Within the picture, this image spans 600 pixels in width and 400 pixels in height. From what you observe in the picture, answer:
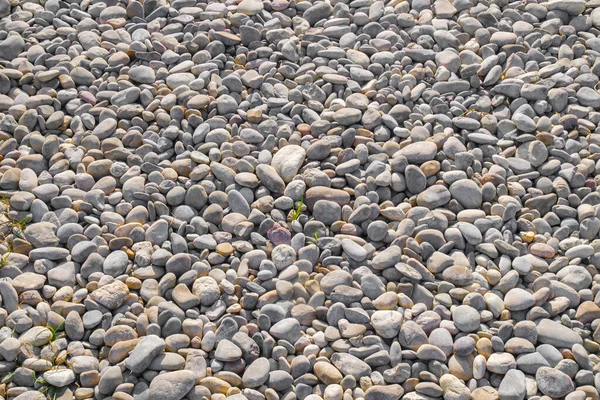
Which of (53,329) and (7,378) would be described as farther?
(53,329)

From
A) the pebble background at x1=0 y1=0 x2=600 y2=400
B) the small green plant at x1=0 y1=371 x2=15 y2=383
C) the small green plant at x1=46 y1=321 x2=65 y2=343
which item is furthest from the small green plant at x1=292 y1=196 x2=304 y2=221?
the small green plant at x1=0 y1=371 x2=15 y2=383

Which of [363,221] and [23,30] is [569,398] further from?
[23,30]

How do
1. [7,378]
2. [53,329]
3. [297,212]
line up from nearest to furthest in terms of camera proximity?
1. [7,378]
2. [53,329]
3. [297,212]

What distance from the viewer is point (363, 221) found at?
232 cm

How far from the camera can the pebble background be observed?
1962 mm

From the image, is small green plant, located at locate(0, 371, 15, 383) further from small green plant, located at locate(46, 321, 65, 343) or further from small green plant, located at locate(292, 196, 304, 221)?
small green plant, located at locate(292, 196, 304, 221)

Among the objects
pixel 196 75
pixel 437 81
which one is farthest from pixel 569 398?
pixel 196 75

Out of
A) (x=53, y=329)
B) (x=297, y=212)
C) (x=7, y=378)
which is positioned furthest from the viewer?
(x=297, y=212)

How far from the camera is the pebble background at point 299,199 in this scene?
6.44 feet

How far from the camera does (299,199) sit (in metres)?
2.38

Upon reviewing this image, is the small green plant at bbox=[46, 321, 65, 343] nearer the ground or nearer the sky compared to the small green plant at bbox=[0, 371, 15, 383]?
nearer the sky

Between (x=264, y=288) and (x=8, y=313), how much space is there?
82cm

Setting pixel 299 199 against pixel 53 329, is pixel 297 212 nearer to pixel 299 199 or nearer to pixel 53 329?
pixel 299 199

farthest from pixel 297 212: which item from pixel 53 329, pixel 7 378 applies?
pixel 7 378
